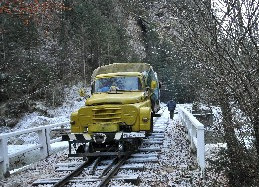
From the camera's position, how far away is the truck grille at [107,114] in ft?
33.2

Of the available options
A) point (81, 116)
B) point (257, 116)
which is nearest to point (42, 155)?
point (81, 116)

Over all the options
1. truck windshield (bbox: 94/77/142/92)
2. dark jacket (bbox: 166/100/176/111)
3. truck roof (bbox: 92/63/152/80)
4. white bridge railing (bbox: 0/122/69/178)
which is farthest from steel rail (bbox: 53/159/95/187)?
dark jacket (bbox: 166/100/176/111)

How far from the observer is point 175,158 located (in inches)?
388

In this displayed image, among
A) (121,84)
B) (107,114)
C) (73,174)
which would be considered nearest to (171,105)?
(121,84)

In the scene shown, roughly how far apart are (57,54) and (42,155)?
35284mm

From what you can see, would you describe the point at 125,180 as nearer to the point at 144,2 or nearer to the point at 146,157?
the point at 146,157

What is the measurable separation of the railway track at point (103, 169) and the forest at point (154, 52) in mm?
2177

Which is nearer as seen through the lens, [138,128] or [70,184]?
[70,184]

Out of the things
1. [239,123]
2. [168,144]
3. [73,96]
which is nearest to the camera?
[239,123]

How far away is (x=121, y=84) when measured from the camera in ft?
39.0

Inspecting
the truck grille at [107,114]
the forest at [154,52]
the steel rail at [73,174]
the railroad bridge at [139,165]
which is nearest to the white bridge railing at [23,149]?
the railroad bridge at [139,165]

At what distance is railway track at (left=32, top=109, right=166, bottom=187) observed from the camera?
7695 millimetres

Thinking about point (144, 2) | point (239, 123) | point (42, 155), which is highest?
point (144, 2)

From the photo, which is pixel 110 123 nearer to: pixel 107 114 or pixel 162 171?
pixel 107 114
